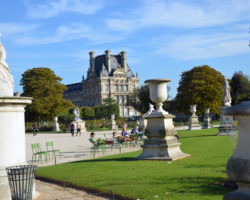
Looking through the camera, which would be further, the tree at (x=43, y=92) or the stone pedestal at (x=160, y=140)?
the tree at (x=43, y=92)

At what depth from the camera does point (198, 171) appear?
7340mm

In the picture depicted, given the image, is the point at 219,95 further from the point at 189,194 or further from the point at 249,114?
the point at 249,114

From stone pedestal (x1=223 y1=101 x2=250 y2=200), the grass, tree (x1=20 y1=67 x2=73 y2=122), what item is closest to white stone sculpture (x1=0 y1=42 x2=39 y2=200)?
the grass

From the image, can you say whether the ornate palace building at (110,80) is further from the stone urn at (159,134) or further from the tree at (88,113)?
the stone urn at (159,134)

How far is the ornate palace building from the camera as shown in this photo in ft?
333

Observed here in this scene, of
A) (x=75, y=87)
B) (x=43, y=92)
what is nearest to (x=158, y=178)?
(x=43, y=92)

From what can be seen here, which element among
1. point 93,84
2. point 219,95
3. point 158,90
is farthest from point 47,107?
point 93,84

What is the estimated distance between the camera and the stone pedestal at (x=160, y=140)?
9805mm

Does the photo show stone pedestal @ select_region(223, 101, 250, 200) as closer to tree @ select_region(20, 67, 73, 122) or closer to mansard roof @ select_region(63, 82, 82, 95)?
tree @ select_region(20, 67, 73, 122)

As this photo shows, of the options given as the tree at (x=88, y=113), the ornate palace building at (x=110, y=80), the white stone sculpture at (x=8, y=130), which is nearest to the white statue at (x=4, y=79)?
the white stone sculpture at (x=8, y=130)

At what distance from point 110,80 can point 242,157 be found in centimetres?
9951

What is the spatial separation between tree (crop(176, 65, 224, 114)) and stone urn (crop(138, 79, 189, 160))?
32.0 m

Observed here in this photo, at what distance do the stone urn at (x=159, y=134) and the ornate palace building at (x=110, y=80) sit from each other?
89137 mm

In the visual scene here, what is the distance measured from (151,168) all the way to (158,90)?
2.74 metres
